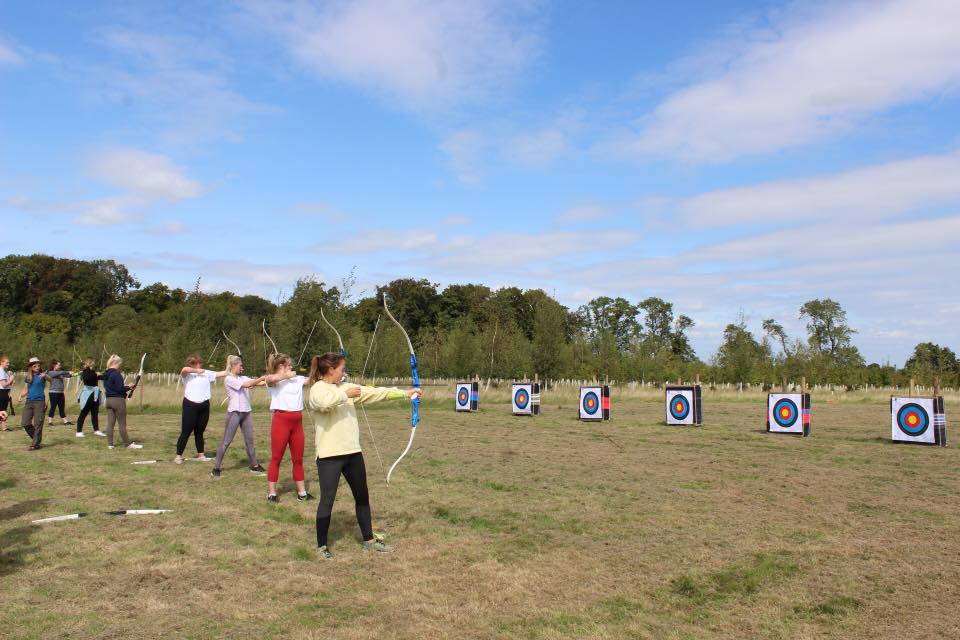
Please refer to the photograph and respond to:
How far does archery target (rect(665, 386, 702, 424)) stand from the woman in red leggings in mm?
13410

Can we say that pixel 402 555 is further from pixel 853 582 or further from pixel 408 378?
pixel 408 378

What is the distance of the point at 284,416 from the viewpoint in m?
8.05

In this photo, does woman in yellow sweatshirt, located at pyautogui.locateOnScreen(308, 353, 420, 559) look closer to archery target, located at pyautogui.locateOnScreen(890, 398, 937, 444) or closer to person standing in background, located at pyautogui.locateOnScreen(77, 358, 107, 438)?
person standing in background, located at pyautogui.locateOnScreen(77, 358, 107, 438)

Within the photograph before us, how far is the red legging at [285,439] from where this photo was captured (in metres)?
7.96

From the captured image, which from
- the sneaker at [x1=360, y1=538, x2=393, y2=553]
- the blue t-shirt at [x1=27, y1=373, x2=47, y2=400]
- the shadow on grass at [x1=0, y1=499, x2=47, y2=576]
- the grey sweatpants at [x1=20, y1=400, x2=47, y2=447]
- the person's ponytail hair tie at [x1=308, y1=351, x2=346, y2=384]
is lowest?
the shadow on grass at [x1=0, y1=499, x2=47, y2=576]

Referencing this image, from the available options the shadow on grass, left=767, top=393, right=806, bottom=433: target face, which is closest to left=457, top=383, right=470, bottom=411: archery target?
left=767, top=393, right=806, bottom=433: target face

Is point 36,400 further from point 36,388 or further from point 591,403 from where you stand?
point 591,403

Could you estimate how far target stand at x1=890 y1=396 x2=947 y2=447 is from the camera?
48.2 feet

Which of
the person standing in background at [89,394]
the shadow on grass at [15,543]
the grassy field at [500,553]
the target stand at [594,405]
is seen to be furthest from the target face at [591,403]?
the shadow on grass at [15,543]

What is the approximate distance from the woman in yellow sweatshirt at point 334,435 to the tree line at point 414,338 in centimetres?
916

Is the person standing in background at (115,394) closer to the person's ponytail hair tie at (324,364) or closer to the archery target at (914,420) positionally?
the person's ponytail hair tie at (324,364)

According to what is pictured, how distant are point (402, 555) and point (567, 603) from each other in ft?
5.90

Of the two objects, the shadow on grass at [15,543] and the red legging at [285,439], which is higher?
the red legging at [285,439]

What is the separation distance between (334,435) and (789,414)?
14.2 meters
